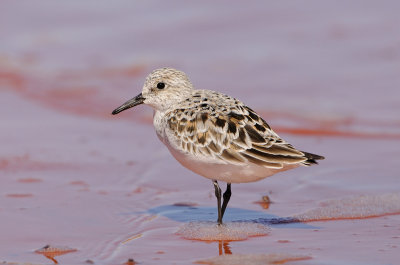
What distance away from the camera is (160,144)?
1083 centimetres

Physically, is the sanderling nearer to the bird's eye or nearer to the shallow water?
the bird's eye

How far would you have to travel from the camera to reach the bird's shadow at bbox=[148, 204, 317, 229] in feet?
24.9

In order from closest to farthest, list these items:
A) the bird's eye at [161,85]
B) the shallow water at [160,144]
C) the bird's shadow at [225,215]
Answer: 1. the shallow water at [160,144]
2. the bird's shadow at [225,215]
3. the bird's eye at [161,85]

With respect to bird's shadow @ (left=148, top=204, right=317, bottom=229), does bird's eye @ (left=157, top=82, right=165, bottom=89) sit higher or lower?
higher

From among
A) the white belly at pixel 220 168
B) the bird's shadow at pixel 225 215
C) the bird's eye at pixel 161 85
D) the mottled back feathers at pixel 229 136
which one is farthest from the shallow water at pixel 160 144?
the bird's eye at pixel 161 85

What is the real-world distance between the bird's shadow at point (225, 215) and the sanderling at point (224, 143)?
28cm

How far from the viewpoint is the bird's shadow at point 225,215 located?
760 centimetres

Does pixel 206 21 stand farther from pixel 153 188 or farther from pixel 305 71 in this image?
pixel 153 188

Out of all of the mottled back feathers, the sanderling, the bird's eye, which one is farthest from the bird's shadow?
the bird's eye

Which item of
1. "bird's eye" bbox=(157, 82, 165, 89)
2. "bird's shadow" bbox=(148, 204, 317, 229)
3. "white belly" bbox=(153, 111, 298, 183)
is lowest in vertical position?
"bird's shadow" bbox=(148, 204, 317, 229)

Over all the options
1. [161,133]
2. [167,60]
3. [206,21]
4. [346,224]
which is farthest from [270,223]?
[206,21]

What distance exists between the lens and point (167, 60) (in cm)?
1456

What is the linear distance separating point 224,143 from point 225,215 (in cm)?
107

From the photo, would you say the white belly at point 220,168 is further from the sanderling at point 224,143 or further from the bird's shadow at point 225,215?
the bird's shadow at point 225,215
